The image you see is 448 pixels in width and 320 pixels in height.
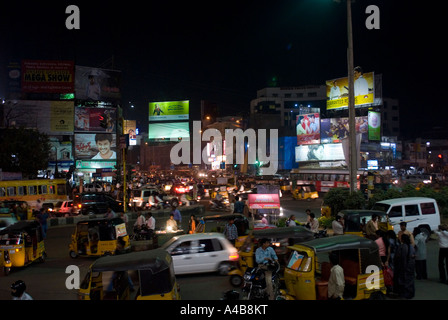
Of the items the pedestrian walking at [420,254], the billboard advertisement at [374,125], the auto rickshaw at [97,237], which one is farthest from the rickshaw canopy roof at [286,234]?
the billboard advertisement at [374,125]

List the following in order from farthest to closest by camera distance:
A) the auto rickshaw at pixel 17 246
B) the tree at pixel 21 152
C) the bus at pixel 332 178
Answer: the tree at pixel 21 152
the bus at pixel 332 178
the auto rickshaw at pixel 17 246

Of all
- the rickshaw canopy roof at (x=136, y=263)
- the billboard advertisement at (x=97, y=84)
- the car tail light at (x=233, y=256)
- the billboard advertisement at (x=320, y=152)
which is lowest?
the car tail light at (x=233, y=256)

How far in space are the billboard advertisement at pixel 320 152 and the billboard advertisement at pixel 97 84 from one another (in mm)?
31023

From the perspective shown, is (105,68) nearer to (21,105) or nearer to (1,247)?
(21,105)

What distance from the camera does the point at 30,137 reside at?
44.0 meters

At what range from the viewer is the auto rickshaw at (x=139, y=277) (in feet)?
22.1

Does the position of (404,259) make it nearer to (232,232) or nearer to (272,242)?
(272,242)

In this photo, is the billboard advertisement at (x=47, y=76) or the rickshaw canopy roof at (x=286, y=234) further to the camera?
the billboard advertisement at (x=47, y=76)

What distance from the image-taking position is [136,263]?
6.83 metres

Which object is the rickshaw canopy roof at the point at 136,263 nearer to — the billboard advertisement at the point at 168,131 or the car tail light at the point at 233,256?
the car tail light at the point at 233,256

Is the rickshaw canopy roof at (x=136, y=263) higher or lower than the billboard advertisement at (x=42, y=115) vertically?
lower

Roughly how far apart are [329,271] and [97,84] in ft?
187

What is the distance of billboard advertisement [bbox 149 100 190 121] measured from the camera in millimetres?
71438

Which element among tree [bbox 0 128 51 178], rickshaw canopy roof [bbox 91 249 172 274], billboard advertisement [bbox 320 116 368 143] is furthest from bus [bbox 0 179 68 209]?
billboard advertisement [bbox 320 116 368 143]
